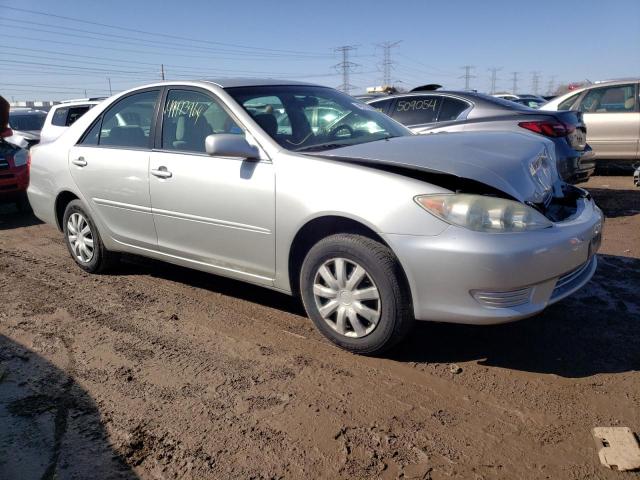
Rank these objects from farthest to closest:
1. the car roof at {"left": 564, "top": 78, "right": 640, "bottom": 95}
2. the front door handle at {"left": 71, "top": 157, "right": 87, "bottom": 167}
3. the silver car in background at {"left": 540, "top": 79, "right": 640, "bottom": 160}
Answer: the car roof at {"left": 564, "top": 78, "right": 640, "bottom": 95}
the silver car in background at {"left": 540, "top": 79, "right": 640, "bottom": 160}
the front door handle at {"left": 71, "top": 157, "right": 87, "bottom": 167}

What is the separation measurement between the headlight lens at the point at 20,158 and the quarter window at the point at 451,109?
6.30m

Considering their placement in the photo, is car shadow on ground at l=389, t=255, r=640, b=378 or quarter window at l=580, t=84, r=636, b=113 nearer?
car shadow on ground at l=389, t=255, r=640, b=378

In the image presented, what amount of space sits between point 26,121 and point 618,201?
13.4 meters

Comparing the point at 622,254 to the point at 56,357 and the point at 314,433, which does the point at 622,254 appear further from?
the point at 56,357

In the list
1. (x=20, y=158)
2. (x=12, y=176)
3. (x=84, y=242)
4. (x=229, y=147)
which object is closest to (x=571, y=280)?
(x=229, y=147)

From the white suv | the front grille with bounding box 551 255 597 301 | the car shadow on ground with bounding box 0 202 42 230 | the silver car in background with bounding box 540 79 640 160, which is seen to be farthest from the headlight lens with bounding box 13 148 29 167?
the silver car in background with bounding box 540 79 640 160

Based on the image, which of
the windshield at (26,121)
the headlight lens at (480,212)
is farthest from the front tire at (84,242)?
the windshield at (26,121)

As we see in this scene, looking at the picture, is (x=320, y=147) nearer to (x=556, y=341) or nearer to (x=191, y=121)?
(x=191, y=121)

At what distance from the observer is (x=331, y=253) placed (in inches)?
128

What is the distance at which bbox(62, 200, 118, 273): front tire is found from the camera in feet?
16.4

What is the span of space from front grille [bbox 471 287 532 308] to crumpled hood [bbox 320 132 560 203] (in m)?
0.52

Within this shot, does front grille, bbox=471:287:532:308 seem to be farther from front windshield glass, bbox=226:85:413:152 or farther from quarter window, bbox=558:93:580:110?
quarter window, bbox=558:93:580:110

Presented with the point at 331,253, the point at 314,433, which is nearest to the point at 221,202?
the point at 331,253

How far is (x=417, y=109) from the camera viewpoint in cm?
742
